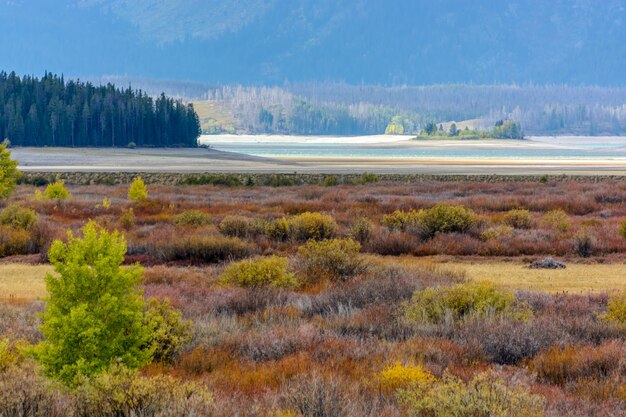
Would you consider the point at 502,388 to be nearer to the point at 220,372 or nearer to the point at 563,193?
the point at 220,372

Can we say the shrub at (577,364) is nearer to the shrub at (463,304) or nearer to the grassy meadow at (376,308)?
the grassy meadow at (376,308)

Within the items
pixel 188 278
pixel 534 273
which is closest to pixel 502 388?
pixel 188 278

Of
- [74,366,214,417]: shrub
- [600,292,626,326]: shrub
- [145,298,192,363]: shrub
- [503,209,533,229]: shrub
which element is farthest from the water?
[74,366,214,417]: shrub

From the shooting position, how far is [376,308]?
508 inches

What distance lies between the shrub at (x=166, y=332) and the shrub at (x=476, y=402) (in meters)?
3.28

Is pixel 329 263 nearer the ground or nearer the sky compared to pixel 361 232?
nearer the sky

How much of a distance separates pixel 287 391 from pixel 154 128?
124934 mm

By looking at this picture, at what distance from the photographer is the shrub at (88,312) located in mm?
7918

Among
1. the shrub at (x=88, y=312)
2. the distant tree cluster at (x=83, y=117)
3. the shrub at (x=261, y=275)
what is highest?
the distant tree cluster at (x=83, y=117)

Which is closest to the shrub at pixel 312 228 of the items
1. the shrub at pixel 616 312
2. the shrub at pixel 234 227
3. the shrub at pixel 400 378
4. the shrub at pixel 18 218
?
the shrub at pixel 234 227

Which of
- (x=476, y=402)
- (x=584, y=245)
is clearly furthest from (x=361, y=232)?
(x=476, y=402)

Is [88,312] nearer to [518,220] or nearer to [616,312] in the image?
[616,312]

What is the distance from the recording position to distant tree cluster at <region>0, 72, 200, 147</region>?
11838cm

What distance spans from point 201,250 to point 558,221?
12323 millimetres
